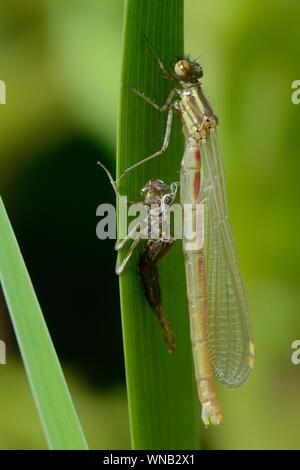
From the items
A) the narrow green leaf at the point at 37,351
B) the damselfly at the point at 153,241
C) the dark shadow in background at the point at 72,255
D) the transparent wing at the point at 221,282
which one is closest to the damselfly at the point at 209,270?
the transparent wing at the point at 221,282

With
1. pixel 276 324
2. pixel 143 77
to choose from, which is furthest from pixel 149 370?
pixel 276 324

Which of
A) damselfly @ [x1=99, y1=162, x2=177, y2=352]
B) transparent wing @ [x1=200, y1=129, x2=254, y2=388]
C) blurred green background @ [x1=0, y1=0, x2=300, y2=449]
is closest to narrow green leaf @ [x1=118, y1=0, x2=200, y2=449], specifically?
damselfly @ [x1=99, y1=162, x2=177, y2=352]

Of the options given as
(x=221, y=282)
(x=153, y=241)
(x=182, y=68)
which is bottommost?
(x=221, y=282)

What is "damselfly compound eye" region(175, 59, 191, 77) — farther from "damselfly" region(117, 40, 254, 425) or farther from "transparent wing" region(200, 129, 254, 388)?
"transparent wing" region(200, 129, 254, 388)

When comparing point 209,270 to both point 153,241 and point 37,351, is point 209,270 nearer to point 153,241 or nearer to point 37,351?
point 153,241

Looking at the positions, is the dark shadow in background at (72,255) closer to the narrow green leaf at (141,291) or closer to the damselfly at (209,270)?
the damselfly at (209,270)

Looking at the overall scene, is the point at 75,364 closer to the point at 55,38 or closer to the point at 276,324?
the point at 276,324

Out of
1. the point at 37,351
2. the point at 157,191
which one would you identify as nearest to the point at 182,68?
the point at 157,191
